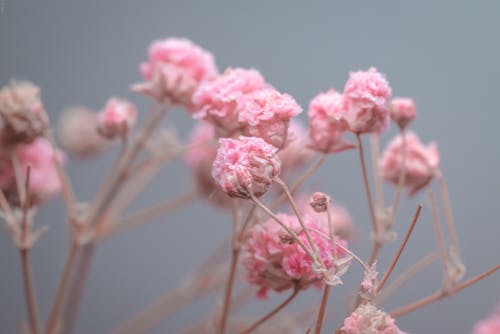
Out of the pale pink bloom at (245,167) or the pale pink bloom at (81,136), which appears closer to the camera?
the pale pink bloom at (245,167)

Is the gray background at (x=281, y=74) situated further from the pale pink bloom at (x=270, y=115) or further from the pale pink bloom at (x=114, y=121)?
the pale pink bloom at (x=270, y=115)

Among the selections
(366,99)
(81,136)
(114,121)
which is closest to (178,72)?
(114,121)

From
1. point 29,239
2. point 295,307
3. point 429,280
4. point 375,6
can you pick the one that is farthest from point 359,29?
point 29,239

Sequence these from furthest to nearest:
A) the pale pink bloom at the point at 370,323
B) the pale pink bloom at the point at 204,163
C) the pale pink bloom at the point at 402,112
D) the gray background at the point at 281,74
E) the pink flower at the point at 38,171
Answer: the gray background at the point at 281,74, the pale pink bloom at the point at 204,163, the pink flower at the point at 38,171, the pale pink bloom at the point at 402,112, the pale pink bloom at the point at 370,323

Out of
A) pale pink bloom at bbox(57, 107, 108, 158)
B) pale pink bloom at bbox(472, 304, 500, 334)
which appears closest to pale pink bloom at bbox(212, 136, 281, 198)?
pale pink bloom at bbox(472, 304, 500, 334)

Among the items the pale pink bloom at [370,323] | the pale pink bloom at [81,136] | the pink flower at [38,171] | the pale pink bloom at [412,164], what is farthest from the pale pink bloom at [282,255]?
the pale pink bloom at [81,136]

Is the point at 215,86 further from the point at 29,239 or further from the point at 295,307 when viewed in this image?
the point at 295,307
